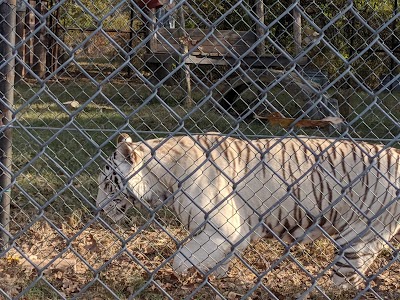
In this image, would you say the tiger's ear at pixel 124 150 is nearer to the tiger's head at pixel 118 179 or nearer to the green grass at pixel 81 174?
the tiger's head at pixel 118 179

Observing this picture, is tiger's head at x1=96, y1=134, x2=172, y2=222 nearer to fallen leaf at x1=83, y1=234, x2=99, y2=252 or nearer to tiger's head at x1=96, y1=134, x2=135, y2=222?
tiger's head at x1=96, y1=134, x2=135, y2=222

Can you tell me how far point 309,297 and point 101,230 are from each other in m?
1.77

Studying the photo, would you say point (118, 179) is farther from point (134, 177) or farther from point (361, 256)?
point (361, 256)

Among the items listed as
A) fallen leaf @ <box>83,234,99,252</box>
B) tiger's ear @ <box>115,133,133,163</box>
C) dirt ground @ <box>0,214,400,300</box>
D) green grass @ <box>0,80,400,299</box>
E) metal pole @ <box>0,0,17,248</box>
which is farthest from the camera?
fallen leaf @ <box>83,234,99,252</box>

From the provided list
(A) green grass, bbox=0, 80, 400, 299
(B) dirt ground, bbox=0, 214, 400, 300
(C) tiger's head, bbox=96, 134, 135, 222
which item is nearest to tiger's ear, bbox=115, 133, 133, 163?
(C) tiger's head, bbox=96, 134, 135, 222

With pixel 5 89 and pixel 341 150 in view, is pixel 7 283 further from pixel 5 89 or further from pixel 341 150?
pixel 341 150

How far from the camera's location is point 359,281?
13.4 feet

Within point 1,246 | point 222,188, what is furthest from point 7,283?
point 222,188

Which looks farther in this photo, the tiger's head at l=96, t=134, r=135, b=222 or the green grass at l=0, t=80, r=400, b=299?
the tiger's head at l=96, t=134, r=135, b=222

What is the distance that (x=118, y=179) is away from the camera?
4246mm

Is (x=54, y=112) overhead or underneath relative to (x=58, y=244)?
underneath

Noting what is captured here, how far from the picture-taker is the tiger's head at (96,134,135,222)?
13.4ft

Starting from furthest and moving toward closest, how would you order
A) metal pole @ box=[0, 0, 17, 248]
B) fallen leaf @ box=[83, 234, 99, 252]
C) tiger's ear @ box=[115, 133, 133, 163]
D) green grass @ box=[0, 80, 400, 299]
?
fallen leaf @ box=[83, 234, 99, 252]
tiger's ear @ box=[115, 133, 133, 163]
metal pole @ box=[0, 0, 17, 248]
green grass @ box=[0, 80, 400, 299]

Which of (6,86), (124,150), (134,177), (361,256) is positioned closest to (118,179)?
(134,177)
